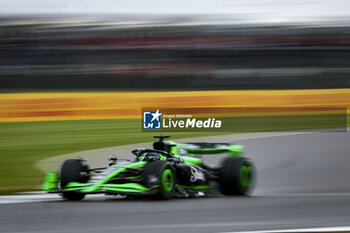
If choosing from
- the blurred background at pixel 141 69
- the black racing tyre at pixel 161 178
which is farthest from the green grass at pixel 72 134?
the black racing tyre at pixel 161 178

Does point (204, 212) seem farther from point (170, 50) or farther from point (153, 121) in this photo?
point (170, 50)

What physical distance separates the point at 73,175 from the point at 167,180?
956 millimetres

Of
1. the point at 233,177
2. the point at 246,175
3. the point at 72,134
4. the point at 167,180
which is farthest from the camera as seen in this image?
the point at 72,134

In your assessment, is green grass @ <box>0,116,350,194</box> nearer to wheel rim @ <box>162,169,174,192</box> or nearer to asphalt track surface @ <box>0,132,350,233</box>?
asphalt track surface @ <box>0,132,350,233</box>

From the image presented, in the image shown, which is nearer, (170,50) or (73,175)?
(73,175)

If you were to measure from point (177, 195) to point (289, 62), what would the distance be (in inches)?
404

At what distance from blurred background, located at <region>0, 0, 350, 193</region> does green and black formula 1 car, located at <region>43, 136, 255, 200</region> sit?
453 centimetres

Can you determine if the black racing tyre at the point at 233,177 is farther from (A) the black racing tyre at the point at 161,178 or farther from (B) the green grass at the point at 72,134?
(B) the green grass at the point at 72,134

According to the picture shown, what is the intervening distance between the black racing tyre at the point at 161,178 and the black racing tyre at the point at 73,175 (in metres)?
0.76

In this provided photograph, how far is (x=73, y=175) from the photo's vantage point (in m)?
5.92

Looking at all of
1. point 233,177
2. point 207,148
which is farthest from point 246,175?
point 207,148

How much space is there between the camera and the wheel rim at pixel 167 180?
5723 millimetres

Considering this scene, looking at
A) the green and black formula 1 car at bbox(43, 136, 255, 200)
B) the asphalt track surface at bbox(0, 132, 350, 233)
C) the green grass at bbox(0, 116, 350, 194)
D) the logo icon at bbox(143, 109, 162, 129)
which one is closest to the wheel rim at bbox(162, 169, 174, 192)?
the green and black formula 1 car at bbox(43, 136, 255, 200)

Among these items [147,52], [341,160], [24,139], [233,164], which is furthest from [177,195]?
[147,52]
